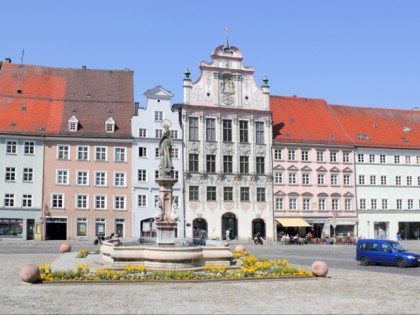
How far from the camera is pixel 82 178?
5116 cm

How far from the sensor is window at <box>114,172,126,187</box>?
51844 millimetres

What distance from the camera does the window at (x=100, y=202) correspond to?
167 ft

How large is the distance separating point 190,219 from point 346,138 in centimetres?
1973

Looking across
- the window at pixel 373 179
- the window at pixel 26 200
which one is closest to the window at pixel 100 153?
the window at pixel 26 200

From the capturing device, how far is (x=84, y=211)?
50469 millimetres

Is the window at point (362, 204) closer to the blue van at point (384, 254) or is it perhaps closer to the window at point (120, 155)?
the window at point (120, 155)

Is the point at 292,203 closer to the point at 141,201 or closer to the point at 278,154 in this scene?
the point at 278,154

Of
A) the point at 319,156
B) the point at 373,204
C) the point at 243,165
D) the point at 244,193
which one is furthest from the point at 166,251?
the point at 373,204

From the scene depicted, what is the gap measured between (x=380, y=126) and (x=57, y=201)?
A: 36.8 meters

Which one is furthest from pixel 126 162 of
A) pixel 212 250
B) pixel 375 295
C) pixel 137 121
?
pixel 375 295

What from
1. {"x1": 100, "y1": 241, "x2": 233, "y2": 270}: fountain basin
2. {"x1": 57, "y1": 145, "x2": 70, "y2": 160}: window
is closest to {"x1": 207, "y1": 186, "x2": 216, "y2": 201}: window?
{"x1": 57, "y1": 145, "x2": 70, "y2": 160}: window

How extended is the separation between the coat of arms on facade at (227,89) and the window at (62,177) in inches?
665

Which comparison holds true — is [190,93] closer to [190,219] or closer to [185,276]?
[190,219]

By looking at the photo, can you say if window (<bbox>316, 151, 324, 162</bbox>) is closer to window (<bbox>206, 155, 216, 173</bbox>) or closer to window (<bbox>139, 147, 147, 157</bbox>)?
window (<bbox>206, 155, 216, 173</bbox>)
